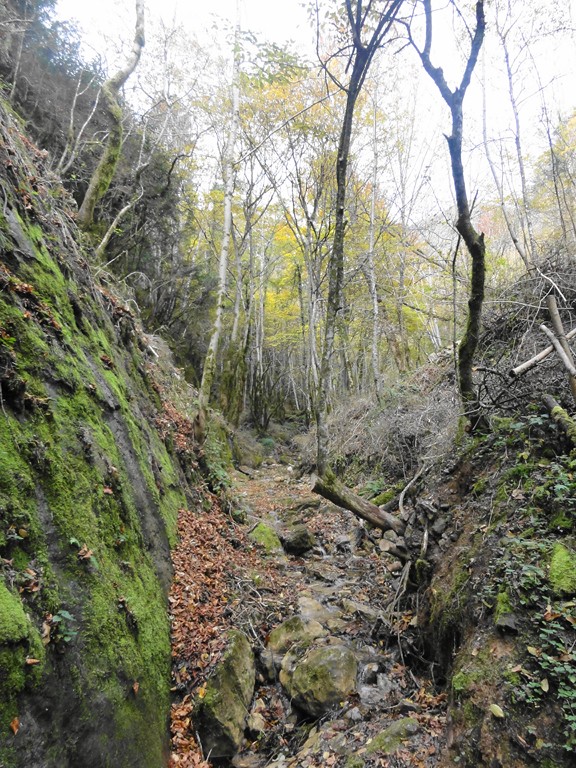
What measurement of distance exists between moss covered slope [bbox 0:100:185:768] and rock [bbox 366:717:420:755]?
162 cm

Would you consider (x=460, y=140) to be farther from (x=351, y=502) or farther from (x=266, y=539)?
(x=266, y=539)

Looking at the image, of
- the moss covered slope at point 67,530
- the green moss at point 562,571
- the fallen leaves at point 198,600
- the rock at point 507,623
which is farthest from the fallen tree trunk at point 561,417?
the moss covered slope at point 67,530

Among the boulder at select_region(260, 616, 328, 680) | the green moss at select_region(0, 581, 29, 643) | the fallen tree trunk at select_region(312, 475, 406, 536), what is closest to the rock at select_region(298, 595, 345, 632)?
the boulder at select_region(260, 616, 328, 680)

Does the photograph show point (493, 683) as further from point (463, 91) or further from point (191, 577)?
point (463, 91)

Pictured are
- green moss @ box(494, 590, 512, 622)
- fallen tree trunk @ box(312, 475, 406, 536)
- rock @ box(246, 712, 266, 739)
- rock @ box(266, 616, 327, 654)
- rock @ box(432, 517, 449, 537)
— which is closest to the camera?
green moss @ box(494, 590, 512, 622)

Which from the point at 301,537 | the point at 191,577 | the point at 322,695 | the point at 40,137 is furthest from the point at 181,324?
the point at 322,695

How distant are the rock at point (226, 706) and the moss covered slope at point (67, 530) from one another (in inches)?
14.1

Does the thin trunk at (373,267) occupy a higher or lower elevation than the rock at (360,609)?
higher

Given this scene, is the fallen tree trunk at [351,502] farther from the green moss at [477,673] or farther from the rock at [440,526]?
the green moss at [477,673]

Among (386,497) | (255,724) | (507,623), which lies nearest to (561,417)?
(507,623)

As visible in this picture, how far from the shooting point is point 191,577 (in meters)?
4.71

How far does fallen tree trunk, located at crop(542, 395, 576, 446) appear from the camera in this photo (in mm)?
3625

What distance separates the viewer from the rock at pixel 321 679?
3.61 metres

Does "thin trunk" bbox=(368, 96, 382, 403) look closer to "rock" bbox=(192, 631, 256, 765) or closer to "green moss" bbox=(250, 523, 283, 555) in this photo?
"green moss" bbox=(250, 523, 283, 555)
